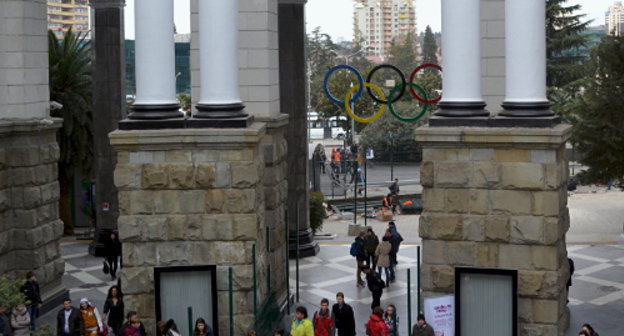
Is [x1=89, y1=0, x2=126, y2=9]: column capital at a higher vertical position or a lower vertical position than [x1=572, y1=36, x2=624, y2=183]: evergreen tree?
higher

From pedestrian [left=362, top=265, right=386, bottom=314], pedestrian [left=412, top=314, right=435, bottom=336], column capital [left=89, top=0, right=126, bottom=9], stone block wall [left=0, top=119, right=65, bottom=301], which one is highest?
column capital [left=89, top=0, right=126, bottom=9]

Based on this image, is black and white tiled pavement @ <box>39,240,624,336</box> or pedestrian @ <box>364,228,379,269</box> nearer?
black and white tiled pavement @ <box>39,240,624,336</box>

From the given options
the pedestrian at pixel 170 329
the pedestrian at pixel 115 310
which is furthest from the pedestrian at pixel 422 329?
the pedestrian at pixel 115 310

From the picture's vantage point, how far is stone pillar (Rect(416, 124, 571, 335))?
18828mm

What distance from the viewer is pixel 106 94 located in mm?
34000

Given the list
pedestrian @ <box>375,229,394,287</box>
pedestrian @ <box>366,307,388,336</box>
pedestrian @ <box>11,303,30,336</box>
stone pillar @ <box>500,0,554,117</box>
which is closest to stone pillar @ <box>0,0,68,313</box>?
pedestrian @ <box>11,303,30,336</box>

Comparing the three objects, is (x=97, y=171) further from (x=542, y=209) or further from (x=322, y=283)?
(x=542, y=209)

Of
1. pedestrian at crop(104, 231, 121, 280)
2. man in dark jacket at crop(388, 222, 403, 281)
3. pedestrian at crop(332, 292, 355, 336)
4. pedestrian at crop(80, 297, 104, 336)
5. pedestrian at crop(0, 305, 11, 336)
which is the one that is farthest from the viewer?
pedestrian at crop(104, 231, 121, 280)

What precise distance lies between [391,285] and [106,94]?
12.2 metres

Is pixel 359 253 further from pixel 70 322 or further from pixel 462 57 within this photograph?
pixel 70 322

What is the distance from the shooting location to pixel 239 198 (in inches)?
782

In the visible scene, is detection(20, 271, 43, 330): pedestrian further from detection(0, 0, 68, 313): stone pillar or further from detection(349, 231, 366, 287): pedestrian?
detection(349, 231, 366, 287): pedestrian

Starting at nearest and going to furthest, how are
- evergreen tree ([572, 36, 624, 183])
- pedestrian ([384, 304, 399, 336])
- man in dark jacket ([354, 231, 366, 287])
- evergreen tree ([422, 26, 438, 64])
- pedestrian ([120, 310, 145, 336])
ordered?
pedestrian ([120, 310, 145, 336]), pedestrian ([384, 304, 399, 336]), man in dark jacket ([354, 231, 366, 287]), evergreen tree ([572, 36, 624, 183]), evergreen tree ([422, 26, 438, 64])

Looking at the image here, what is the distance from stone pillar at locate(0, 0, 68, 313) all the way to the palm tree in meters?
10.3
